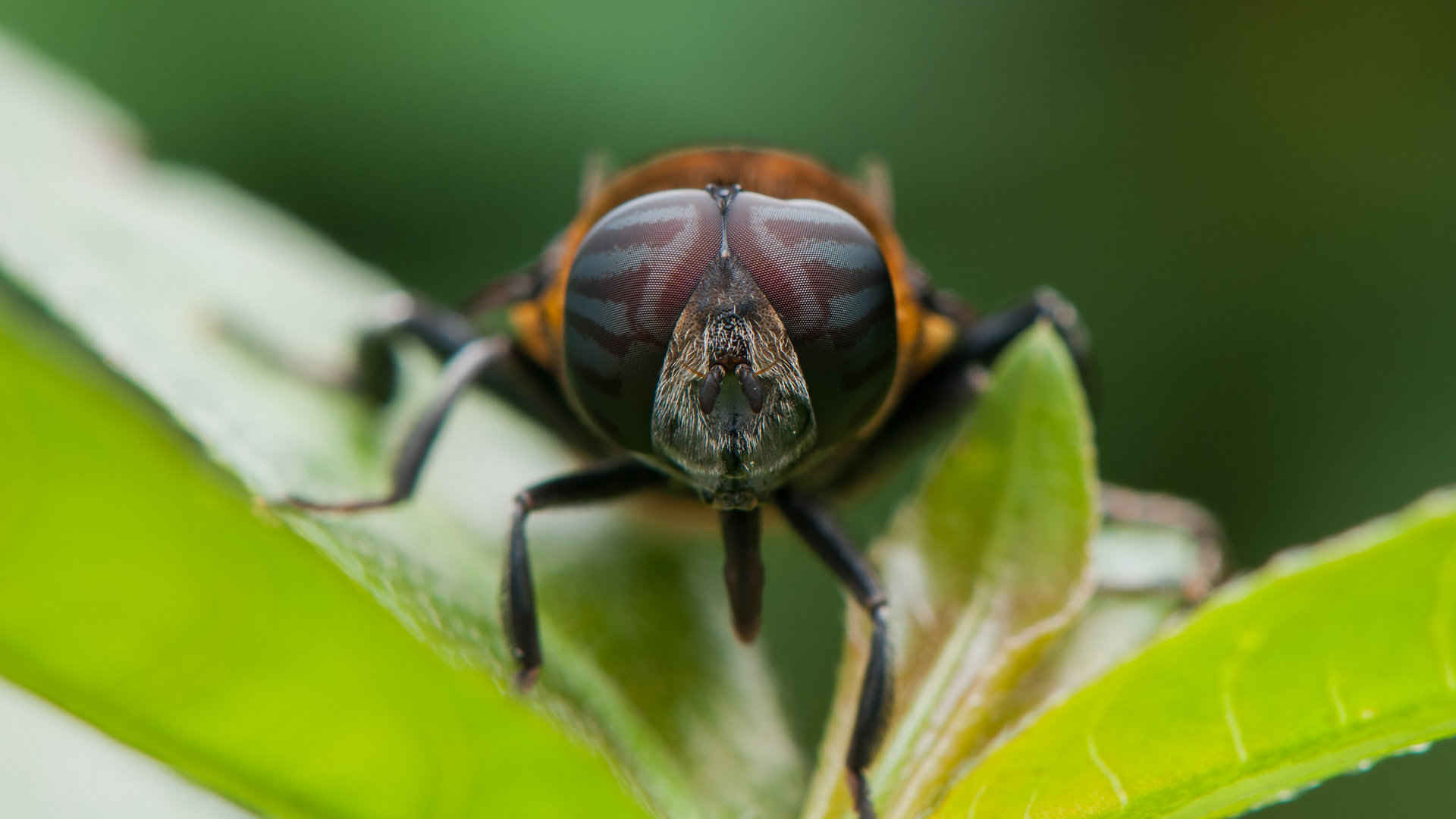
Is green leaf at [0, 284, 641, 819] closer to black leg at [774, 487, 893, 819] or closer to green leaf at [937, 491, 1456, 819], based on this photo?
green leaf at [937, 491, 1456, 819]

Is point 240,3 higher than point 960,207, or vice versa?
point 240,3

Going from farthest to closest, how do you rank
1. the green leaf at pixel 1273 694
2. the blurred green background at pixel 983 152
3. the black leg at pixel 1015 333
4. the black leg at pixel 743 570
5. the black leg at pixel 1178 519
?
the blurred green background at pixel 983 152 < the black leg at pixel 1015 333 < the black leg at pixel 1178 519 < the black leg at pixel 743 570 < the green leaf at pixel 1273 694

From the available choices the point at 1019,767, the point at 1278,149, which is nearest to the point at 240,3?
the point at 1278,149

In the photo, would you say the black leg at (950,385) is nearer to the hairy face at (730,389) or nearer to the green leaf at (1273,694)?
the hairy face at (730,389)

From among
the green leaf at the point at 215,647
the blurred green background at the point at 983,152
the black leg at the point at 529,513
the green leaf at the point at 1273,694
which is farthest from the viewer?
the blurred green background at the point at 983,152

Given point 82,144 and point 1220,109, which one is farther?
point 1220,109

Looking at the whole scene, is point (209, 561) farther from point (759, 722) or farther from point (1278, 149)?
point (1278, 149)

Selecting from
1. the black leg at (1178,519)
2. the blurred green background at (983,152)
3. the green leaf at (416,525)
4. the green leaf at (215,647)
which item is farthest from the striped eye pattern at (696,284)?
the blurred green background at (983,152)
